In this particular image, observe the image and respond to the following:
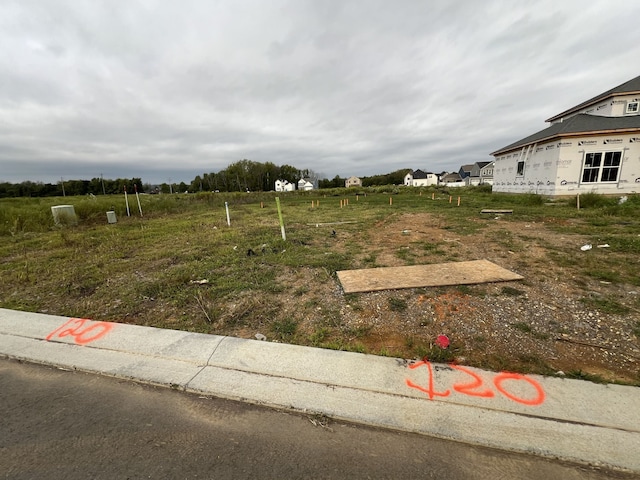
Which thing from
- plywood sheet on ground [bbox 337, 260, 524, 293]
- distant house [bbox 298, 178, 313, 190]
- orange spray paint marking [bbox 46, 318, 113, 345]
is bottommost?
orange spray paint marking [bbox 46, 318, 113, 345]

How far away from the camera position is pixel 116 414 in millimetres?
2061

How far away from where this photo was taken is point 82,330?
10.7 ft

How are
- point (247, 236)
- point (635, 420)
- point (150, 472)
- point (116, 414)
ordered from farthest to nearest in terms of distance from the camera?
1. point (247, 236)
2. point (116, 414)
3. point (635, 420)
4. point (150, 472)

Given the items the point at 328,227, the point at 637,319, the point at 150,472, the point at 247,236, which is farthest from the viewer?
the point at 328,227

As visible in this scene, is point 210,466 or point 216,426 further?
point 216,426

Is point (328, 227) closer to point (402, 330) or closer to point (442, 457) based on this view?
point (402, 330)

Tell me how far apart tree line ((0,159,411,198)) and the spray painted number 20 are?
5230 cm

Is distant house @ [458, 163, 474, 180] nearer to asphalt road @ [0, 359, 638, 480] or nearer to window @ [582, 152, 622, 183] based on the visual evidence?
window @ [582, 152, 622, 183]

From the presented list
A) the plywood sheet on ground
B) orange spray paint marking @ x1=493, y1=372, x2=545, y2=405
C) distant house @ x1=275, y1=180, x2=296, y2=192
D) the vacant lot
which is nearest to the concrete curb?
orange spray paint marking @ x1=493, y1=372, x2=545, y2=405

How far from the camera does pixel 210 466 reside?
64.7 inches

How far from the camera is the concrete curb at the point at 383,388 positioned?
177 cm

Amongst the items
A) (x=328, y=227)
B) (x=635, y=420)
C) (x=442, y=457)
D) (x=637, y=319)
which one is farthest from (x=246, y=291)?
(x=328, y=227)

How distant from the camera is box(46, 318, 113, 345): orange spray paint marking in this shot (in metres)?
3.11

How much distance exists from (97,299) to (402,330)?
4617mm
